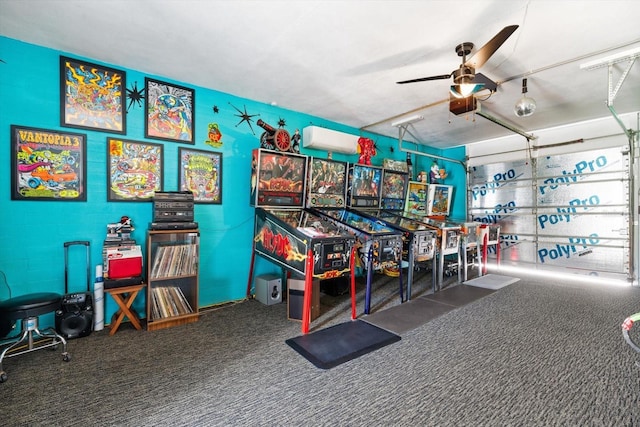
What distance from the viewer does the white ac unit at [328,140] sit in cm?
455

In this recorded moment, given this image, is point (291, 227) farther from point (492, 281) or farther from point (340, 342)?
point (492, 281)

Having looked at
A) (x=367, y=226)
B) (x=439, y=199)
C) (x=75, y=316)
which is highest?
(x=439, y=199)

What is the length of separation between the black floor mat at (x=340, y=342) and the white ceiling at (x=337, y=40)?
289cm

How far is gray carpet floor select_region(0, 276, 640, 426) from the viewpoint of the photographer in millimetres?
1736

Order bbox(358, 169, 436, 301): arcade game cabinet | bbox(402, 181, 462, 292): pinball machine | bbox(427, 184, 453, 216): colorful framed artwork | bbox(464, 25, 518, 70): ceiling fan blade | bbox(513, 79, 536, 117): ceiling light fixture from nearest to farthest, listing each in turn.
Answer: bbox(464, 25, 518, 70): ceiling fan blade < bbox(513, 79, 536, 117): ceiling light fixture < bbox(358, 169, 436, 301): arcade game cabinet < bbox(402, 181, 462, 292): pinball machine < bbox(427, 184, 453, 216): colorful framed artwork

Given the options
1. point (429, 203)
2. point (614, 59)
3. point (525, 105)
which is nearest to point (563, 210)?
point (429, 203)

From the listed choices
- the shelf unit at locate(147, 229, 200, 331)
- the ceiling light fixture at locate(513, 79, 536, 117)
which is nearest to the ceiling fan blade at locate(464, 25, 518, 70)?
Answer: the ceiling light fixture at locate(513, 79, 536, 117)

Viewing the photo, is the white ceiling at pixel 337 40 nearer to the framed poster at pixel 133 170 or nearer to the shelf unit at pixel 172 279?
the framed poster at pixel 133 170

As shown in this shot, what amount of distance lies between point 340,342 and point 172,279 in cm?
205

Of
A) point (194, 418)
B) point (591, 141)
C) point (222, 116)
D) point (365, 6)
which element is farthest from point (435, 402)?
point (591, 141)

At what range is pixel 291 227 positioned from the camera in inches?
124

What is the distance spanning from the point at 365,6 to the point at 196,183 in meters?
2.74

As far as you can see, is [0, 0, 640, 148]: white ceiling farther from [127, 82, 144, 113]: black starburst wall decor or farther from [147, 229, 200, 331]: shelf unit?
[147, 229, 200, 331]: shelf unit

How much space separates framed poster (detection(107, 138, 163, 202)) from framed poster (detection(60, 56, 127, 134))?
20 centimetres
